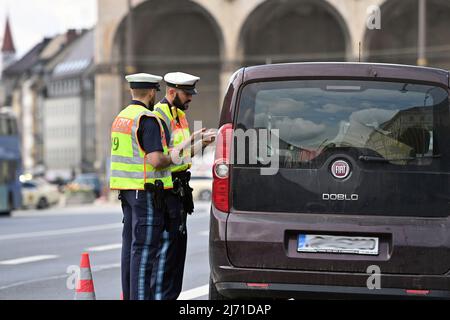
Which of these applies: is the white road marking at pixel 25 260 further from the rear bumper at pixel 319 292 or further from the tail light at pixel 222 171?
the rear bumper at pixel 319 292

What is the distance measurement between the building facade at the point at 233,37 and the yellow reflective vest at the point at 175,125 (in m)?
51.6

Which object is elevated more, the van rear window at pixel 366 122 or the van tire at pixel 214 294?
the van rear window at pixel 366 122

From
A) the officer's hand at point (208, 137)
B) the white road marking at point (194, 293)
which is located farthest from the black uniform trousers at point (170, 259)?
the white road marking at point (194, 293)

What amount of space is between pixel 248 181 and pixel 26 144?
153 metres

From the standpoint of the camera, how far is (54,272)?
14.5 metres

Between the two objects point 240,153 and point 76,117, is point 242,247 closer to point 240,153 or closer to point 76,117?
point 240,153

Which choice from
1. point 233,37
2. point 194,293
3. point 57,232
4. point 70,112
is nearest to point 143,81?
point 194,293

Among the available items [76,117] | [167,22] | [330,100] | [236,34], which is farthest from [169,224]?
[76,117]

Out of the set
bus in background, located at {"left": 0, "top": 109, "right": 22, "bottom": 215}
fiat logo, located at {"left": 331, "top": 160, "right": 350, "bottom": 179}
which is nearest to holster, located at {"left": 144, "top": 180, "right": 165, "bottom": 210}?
fiat logo, located at {"left": 331, "top": 160, "right": 350, "bottom": 179}

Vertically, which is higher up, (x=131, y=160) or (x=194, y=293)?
(x=131, y=160)

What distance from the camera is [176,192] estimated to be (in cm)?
867

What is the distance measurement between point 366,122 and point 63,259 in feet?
30.8

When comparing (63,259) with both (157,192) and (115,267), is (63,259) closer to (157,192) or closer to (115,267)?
(115,267)

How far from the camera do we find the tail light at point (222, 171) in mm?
8195
